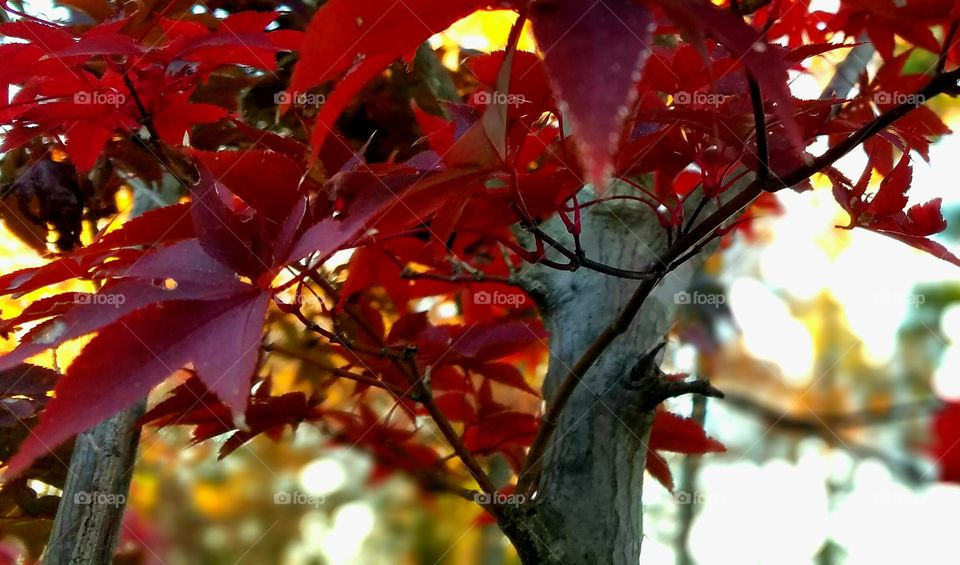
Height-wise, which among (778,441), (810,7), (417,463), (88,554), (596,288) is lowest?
(88,554)

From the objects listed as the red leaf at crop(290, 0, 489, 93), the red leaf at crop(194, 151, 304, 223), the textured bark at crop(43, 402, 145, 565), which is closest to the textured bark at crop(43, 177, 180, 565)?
the textured bark at crop(43, 402, 145, 565)

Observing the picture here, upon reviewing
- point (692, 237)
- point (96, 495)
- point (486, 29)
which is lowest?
point (96, 495)

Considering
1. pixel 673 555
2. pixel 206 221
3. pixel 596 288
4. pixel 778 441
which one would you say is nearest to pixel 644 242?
pixel 596 288

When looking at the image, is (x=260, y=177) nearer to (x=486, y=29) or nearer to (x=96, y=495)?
(x=96, y=495)

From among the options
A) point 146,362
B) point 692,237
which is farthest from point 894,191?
point 146,362

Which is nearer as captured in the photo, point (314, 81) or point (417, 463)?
point (314, 81)

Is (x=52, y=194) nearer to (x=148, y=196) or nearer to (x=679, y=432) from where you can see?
(x=148, y=196)
